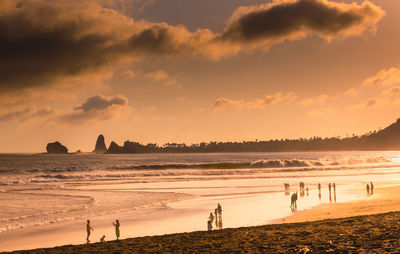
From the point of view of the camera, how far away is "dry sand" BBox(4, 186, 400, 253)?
13094 millimetres

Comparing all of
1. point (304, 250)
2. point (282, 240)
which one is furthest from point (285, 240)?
point (304, 250)

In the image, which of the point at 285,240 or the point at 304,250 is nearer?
the point at 304,250

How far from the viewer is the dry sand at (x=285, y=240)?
43.0 ft

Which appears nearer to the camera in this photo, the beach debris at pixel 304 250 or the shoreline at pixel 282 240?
the beach debris at pixel 304 250

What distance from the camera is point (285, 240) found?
14.6m

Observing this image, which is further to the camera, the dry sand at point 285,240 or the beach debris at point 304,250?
the dry sand at point 285,240

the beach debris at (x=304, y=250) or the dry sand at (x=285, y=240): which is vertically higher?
the beach debris at (x=304, y=250)

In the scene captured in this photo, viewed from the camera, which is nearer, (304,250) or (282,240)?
(304,250)

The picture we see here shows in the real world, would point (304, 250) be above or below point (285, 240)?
above

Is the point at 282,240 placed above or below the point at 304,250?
below

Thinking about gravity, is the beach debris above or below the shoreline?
above

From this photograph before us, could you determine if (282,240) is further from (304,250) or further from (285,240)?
(304,250)

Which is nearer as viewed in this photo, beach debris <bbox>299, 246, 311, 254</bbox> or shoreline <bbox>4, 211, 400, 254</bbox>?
beach debris <bbox>299, 246, 311, 254</bbox>

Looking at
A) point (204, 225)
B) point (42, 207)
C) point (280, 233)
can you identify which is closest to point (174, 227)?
point (204, 225)
